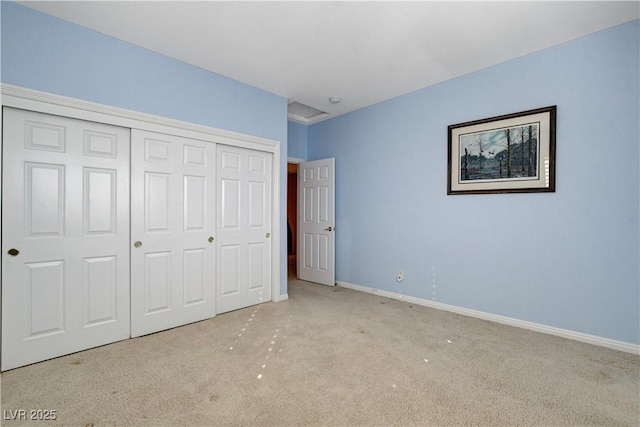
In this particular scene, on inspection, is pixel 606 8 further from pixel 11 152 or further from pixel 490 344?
pixel 11 152

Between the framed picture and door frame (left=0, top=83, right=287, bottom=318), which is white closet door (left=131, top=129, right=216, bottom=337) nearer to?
door frame (left=0, top=83, right=287, bottom=318)

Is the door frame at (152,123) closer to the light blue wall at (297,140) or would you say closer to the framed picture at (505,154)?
the light blue wall at (297,140)

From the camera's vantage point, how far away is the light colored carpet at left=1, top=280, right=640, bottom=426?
5.85 ft

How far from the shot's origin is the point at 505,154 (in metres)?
3.22

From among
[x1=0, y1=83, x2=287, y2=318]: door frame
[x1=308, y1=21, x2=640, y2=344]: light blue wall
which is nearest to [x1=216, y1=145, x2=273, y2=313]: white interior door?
[x1=0, y1=83, x2=287, y2=318]: door frame

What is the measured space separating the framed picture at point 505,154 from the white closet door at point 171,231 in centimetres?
279

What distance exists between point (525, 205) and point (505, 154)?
0.56 metres

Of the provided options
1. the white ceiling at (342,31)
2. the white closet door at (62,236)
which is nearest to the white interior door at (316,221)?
the white ceiling at (342,31)

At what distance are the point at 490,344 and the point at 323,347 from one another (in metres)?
1.46

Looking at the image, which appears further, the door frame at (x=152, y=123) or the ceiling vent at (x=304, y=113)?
the ceiling vent at (x=304, y=113)

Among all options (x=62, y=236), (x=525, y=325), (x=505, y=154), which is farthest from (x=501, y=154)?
(x=62, y=236)

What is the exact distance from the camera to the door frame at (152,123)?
7.69 feet

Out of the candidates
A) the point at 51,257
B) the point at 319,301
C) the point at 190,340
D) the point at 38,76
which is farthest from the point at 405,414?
the point at 38,76

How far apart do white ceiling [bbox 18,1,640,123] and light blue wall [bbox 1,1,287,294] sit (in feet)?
0.36
